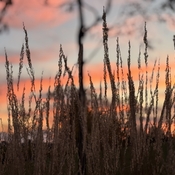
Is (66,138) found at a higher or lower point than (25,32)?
lower

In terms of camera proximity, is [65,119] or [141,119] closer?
[65,119]

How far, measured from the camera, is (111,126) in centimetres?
325

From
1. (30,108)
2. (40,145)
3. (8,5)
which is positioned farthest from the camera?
(8,5)

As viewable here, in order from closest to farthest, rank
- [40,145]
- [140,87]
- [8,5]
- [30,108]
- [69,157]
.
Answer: [40,145]
[69,157]
[30,108]
[140,87]
[8,5]

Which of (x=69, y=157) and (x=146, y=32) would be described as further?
(x=146, y=32)

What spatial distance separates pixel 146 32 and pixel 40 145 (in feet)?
3.74

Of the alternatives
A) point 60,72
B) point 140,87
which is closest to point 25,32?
point 60,72

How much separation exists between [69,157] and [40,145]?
28 cm

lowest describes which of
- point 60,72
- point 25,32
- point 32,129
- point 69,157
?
point 69,157

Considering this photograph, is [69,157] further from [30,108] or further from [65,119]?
[30,108]

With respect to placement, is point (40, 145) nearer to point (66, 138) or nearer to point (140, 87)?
point (66, 138)

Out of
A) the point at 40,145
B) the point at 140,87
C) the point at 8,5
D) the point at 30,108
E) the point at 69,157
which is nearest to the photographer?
the point at 40,145

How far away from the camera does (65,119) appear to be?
292 centimetres

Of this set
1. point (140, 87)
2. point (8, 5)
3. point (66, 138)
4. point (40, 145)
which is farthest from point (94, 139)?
point (8, 5)
